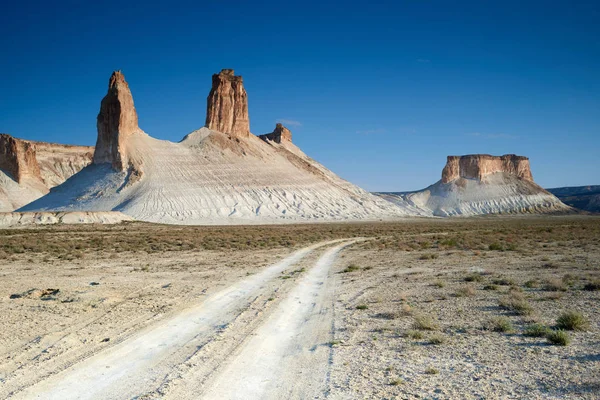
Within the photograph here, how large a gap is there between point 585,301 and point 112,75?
8731 centimetres

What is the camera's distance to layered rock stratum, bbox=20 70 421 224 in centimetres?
6994

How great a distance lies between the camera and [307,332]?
26.2 ft

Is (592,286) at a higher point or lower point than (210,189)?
lower

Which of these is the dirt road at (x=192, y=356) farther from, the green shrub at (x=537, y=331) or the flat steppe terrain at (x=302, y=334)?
the green shrub at (x=537, y=331)

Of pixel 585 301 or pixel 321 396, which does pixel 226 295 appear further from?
pixel 585 301

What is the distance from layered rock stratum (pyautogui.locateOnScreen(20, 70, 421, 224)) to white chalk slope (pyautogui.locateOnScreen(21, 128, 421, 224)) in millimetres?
160

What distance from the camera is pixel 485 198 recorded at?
135 m

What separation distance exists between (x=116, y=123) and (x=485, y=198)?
106 meters

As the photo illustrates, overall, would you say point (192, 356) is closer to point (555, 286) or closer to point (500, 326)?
point (500, 326)

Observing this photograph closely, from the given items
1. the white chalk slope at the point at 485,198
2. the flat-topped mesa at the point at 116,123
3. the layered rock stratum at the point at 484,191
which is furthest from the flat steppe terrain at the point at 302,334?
the layered rock stratum at the point at 484,191

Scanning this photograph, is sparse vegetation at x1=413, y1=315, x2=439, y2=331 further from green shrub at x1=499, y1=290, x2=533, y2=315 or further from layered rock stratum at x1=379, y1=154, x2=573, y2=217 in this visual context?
layered rock stratum at x1=379, y1=154, x2=573, y2=217

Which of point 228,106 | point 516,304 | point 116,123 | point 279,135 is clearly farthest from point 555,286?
point 279,135

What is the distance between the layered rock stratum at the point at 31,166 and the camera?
9494 cm

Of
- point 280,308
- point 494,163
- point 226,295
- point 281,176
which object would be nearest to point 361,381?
point 280,308
